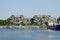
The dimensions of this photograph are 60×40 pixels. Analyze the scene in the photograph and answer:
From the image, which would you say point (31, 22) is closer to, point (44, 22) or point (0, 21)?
point (44, 22)

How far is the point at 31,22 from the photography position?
7692 inches

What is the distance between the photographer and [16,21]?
188875mm

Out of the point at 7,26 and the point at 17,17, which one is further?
the point at 17,17

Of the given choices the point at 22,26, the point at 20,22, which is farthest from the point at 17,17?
the point at 22,26

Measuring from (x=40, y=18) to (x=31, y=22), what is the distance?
6.45m

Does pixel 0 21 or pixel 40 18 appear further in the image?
pixel 40 18

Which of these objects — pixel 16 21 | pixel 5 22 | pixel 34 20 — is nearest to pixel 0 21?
pixel 5 22

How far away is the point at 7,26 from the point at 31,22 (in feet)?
83.1

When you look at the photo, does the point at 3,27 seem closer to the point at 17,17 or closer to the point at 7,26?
the point at 7,26

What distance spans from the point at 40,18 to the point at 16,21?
1681 centimetres

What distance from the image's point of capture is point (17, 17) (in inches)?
7677

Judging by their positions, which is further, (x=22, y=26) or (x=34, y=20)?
(x=34, y=20)

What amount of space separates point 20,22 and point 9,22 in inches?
470

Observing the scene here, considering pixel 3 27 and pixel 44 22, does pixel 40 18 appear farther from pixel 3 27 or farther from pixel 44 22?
pixel 3 27
